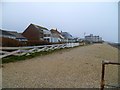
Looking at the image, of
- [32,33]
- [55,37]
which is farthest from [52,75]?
[55,37]

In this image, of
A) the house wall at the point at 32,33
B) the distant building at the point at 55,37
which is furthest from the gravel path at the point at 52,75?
the distant building at the point at 55,37

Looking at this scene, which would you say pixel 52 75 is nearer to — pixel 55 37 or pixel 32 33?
pixel 32 33

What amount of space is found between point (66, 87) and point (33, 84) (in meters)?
1.08

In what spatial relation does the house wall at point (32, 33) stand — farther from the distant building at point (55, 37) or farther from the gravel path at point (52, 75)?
the gravel path at point (52, 75)

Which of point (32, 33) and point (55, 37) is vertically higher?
point (32, 33)

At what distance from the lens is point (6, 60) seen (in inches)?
506

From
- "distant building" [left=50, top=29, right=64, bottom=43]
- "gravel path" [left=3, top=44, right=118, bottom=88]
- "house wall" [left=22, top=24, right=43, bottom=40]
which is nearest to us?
"gravel path" [left=3, top=44, right=118, bottom=88]

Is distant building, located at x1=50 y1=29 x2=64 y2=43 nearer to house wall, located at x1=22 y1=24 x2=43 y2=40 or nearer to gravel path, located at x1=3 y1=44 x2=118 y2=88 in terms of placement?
house wall, located at x1=22 y1=24 x2=43 y2=40

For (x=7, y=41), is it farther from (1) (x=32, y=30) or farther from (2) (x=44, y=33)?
(2) (x=44, y=33)

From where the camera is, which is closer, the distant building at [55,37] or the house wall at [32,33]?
the house wall at [32,33]

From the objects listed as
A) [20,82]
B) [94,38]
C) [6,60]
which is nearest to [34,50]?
[6,60]

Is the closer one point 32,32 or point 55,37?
point 32,32

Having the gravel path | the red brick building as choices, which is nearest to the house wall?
the red brick building

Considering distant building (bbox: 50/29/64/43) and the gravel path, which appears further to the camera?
distant building (bbox: 50/29/64/43)
